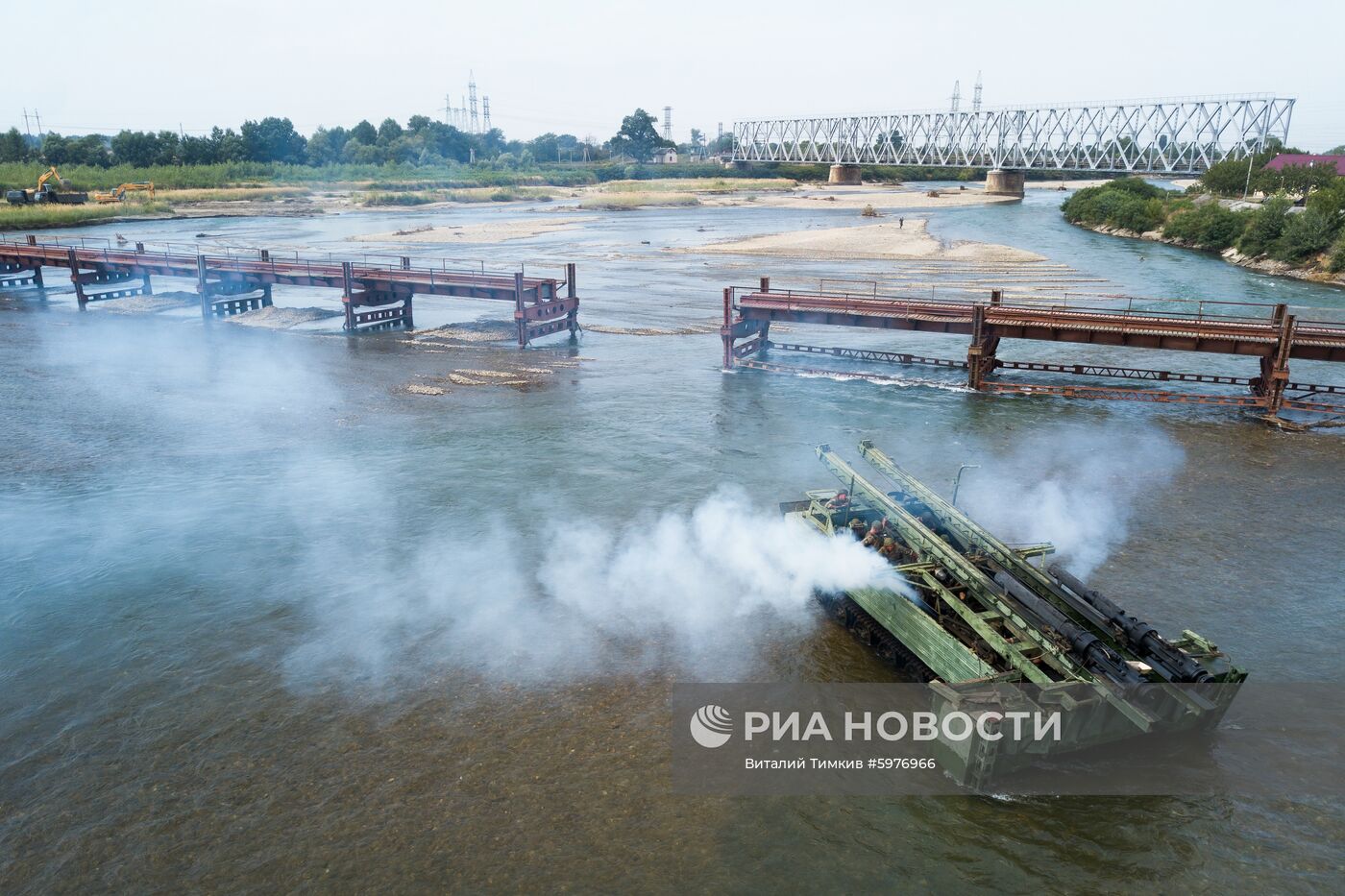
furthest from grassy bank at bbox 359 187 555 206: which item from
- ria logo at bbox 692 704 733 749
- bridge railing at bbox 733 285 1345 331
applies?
ria logo at bbox 692 704 733 749

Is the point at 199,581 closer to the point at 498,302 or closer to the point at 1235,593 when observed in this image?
the point at 1235,593

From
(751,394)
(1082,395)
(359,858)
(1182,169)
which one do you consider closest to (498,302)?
(751,394)

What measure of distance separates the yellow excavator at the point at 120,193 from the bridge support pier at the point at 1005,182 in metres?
159

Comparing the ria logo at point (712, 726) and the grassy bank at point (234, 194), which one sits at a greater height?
the grassy bank at point (234, 194)

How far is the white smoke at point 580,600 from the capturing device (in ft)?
63.6

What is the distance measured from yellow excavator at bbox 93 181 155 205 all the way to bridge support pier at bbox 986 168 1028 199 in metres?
159

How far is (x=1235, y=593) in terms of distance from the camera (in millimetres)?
22453

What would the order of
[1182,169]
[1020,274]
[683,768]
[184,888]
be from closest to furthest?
[184,888] < [683,768] < [1020,274] < [1182,169]

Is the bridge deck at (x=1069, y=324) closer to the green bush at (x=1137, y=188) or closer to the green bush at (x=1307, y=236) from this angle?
the green bush at (x=1307, y=236)

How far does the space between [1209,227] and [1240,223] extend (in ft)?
11.0

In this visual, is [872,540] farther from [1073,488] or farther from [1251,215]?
[1251,215]

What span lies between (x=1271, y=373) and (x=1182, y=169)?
147688 mm

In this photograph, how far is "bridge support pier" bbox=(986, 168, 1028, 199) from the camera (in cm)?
19238

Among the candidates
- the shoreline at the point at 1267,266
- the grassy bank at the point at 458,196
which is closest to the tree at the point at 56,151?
the grassy bank at the point at 458,196
